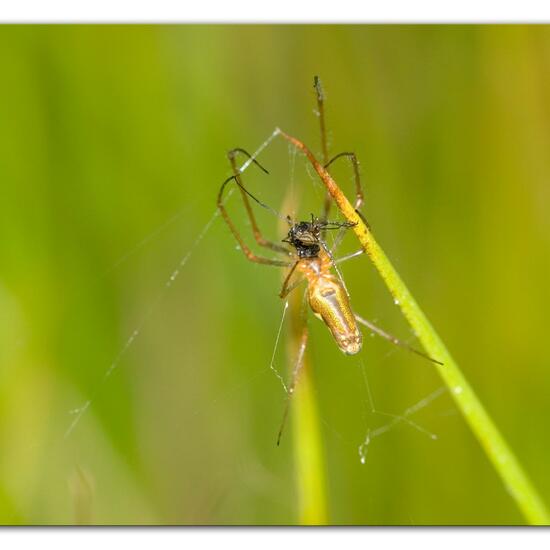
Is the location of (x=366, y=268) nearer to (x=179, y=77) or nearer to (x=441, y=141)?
(x=441, y=141)

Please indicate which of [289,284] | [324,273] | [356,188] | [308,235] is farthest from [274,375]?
[356,188]

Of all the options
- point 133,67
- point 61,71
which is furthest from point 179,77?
point 61,71

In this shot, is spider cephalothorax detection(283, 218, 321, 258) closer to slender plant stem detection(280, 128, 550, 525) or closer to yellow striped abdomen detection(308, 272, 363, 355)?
→ yellow striped abdomen detection(308, 272, 363, 355)

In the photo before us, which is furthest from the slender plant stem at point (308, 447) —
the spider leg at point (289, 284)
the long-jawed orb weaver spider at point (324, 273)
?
the spider leg at point (289, 284)

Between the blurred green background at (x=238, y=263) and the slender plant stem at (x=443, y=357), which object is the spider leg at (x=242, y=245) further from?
the slender plant stem at (x=443, y=357)

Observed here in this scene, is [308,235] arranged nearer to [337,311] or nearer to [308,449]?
[337,311]
